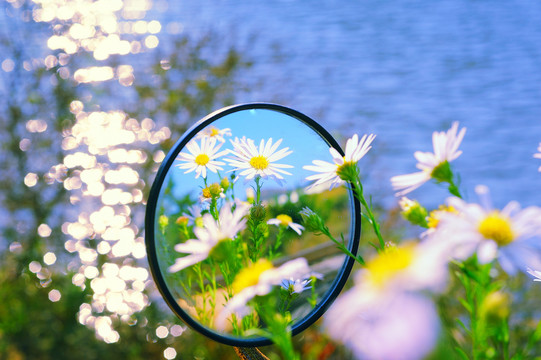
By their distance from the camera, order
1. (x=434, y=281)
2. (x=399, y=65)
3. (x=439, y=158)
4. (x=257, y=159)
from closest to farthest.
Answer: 1. (x=434, y=281)
2. (x=439, y=158)
3. (x=257, y=159)
4. (x=399, y=65)

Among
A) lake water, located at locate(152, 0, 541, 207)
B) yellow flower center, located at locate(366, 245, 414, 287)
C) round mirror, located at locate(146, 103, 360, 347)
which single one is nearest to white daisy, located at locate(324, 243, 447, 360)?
yellow flower center, located at locate(366, 245, 414, 287)

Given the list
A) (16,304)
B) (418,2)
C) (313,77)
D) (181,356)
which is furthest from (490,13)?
(16,304)

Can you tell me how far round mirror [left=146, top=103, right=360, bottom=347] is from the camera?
334mm

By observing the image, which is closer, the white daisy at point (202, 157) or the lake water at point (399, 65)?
the white daisy at point (202, 157)

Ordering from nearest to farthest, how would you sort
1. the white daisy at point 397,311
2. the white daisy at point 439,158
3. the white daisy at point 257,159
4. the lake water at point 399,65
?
the white daisy at point 397,311, the white daisy at point 439,158, the white daisy at point 257,159, the lake water at point 399,65

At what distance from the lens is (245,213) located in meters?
0.32

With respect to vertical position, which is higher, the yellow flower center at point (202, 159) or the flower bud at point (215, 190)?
the yellow flower center at point (202, 159)

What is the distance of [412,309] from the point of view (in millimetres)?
138

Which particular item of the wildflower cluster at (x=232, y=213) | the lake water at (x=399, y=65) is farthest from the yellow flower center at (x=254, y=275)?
the lake water at (x=399, y=65)

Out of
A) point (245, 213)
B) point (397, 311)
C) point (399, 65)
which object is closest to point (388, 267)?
point (397, 311)

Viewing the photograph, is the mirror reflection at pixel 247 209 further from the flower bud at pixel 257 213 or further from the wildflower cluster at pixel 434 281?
the wildflower cluster at pixel 434 281

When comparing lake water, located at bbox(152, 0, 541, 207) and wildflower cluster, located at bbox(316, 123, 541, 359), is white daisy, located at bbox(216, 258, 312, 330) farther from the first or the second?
lake water, located at bbox(152, 0, 541, 207)

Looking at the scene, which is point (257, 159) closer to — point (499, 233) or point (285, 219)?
point (285, 219)

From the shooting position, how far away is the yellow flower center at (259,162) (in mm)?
347
